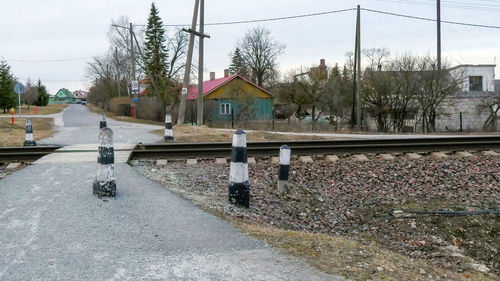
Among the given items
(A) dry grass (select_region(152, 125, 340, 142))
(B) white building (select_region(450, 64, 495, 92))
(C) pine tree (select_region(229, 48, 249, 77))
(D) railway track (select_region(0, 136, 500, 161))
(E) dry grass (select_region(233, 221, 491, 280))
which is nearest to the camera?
(E) dry grass (select_region(233, 221, 491, 280))

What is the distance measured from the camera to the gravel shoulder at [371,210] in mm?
3969

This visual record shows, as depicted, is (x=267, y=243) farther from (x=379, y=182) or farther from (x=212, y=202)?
(x=379, y=182)

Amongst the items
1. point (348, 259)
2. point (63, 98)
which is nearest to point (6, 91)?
point (348, 259)

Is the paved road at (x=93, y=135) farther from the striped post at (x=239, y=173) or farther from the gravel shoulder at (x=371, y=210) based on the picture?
the striped post at (x=239, y=173)

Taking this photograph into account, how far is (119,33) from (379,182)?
58.6 m

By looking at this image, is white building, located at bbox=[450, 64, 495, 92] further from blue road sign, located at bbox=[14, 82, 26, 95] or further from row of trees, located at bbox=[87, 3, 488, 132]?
blue road sign, located at bbox=[14, 82, 26, 95]

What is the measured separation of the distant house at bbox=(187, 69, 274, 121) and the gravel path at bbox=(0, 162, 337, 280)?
28.3 meters

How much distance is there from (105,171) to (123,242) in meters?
1.79

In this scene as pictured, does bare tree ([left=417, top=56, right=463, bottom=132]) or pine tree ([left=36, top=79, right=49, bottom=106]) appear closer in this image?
bare tree ([left=417, top=56, right=463, bottom=132])

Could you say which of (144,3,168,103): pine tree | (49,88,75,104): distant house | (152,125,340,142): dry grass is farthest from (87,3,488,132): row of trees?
(49,88,75,104): distant house

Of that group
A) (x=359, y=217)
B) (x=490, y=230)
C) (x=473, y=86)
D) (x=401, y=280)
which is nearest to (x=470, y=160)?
(x=490, y=230)

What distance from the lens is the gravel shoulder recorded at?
3.97 metres

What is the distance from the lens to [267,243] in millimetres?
3986

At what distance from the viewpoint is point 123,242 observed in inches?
152
